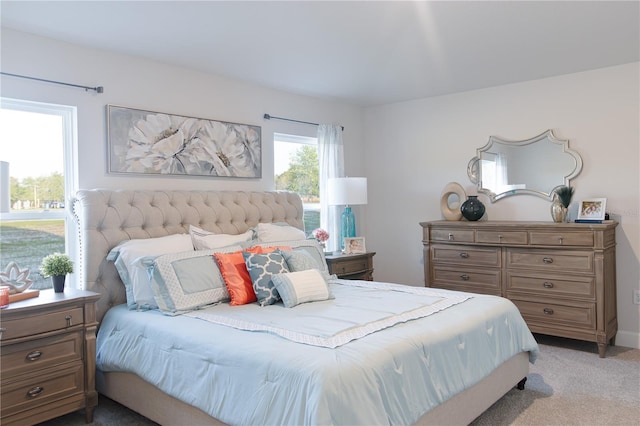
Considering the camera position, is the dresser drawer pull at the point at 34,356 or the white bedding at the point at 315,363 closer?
the white bedding at the point at 315,363

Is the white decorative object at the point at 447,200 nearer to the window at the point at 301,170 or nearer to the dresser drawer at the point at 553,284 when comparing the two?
the dresser drawer at the point at 553,284

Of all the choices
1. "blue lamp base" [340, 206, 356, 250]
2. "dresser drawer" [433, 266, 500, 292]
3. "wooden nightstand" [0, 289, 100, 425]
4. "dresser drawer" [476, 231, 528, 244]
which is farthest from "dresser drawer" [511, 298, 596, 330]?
"wooden nightstand" [0, 289, 100, 425]

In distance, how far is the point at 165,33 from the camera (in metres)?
Result: 3.03

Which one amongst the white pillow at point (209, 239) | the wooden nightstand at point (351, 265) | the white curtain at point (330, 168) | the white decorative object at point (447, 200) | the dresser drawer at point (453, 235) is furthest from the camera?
the white curtain at point (330, 168)

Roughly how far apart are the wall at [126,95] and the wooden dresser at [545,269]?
191 centimetres

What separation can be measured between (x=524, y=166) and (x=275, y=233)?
2.44 metres

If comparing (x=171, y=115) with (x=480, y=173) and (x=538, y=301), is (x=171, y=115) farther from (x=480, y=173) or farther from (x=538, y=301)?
(x=538, y=301)

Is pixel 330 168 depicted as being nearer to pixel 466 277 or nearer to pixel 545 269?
pixel 466 277

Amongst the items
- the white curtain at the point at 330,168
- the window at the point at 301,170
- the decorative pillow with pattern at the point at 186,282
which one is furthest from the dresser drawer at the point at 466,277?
the decorative pillow with pattern at the point at 186,282

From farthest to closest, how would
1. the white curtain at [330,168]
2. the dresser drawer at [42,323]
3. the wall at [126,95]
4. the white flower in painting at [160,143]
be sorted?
1. the white curtain at [330,168]
2. the white flower in painting at [160,143]
3. the wall at [126,95]
4. the dresser drawer at [42,323]

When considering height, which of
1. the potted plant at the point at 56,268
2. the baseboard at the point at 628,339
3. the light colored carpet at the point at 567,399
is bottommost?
the light colored carpet at the point at 567,399

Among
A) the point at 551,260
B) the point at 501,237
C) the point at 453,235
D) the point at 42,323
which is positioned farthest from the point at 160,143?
the point at 551,260

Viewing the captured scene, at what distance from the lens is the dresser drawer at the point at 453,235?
14.2 ft

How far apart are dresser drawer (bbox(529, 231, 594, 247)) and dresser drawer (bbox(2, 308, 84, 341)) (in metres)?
3.41
